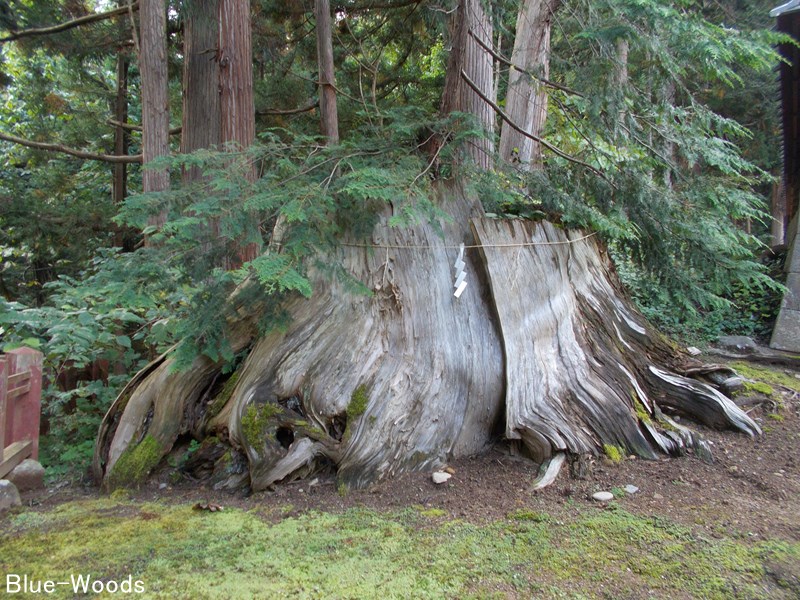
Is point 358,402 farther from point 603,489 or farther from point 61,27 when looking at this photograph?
point 61,27

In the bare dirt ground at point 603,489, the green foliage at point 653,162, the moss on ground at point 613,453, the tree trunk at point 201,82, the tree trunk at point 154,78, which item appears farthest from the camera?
the tree trunk at point 201,82

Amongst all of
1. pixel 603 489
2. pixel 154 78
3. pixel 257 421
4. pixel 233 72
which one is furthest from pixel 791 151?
pixel 154 78

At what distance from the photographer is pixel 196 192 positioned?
11.6 feet

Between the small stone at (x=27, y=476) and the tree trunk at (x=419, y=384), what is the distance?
0.37 m

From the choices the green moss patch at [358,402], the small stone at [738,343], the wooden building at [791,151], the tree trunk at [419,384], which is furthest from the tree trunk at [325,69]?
the small stone at [738,343]

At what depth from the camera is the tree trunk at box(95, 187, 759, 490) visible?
3.72m

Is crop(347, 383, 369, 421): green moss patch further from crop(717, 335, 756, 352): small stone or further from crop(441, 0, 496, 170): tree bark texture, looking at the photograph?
crop(717, 335, 756, 352): small stone

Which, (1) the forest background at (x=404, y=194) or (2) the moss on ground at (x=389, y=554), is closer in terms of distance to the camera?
(2) the moss on ground at (x=389, y=554)

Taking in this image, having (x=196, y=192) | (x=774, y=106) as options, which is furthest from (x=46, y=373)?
(x=774, y=106)

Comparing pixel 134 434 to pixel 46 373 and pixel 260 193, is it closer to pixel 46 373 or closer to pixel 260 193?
pixel 46 373

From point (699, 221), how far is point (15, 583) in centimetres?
514

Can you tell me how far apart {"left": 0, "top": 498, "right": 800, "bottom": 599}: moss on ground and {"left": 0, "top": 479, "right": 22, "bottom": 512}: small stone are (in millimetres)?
209

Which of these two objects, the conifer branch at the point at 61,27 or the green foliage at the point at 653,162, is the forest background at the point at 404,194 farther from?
the conifer branch at the point at 61,27

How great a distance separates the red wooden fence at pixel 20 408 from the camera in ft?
11.9
